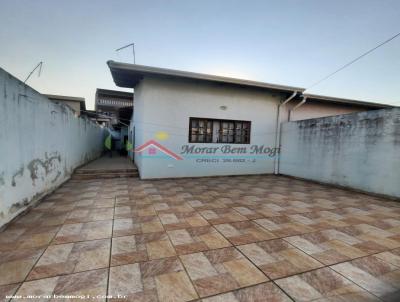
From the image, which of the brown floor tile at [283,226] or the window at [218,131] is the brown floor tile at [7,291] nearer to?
the brown floor tile at [283,226]

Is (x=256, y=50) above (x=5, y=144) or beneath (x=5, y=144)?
above

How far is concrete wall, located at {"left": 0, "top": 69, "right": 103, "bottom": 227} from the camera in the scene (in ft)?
8.29

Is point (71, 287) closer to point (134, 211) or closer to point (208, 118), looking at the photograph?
point (134, 211)

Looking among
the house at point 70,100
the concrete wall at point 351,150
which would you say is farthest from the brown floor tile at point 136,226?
the house at point 70,100

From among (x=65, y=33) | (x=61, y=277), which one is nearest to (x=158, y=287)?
(x=61, y=277)

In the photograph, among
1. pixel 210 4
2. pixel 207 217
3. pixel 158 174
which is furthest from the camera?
pixel 158 174

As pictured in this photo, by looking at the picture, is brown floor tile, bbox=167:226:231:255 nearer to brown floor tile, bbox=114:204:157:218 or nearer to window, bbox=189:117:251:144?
brown floor tile, bbox=114:204:157:218

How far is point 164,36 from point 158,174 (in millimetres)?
5285

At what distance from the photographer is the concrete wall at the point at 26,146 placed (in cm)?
253

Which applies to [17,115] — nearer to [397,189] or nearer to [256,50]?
[256,50]

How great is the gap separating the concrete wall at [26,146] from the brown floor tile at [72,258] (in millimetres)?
1288

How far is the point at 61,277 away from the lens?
159 centimetres

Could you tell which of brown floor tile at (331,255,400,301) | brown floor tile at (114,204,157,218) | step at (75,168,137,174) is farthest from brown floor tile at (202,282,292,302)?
step at (75,168,137,174)

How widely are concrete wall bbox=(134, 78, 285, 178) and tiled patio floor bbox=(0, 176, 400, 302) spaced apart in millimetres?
2456
